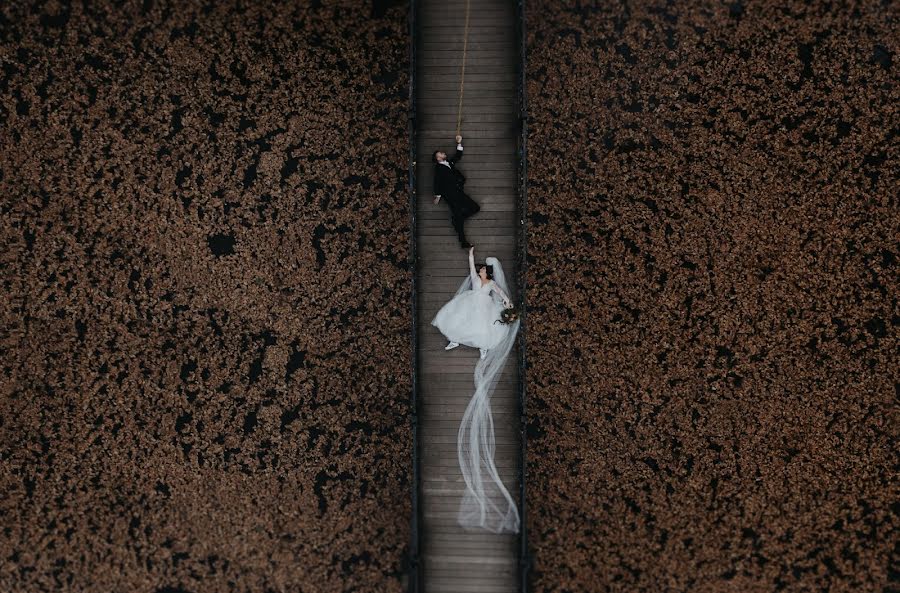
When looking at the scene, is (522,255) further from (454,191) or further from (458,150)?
(458,150)

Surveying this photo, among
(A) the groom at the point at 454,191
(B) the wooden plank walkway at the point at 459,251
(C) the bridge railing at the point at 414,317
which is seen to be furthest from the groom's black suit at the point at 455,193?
(C) the bridge railing at the point at 414,317

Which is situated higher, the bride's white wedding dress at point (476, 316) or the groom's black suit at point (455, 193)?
the groom's black suit at point (455, 193)

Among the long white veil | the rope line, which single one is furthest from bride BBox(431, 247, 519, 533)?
the rope line

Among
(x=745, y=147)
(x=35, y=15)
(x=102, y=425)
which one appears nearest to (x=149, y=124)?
(x=35, y=15)

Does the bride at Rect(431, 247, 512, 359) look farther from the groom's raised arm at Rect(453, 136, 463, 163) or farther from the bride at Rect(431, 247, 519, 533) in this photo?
the groom's raised arm at Rect(453, 136, 463, 163)

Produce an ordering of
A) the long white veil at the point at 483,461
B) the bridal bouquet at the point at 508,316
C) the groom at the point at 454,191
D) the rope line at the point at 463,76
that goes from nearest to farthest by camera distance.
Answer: the bridal bouquet at the point at 508,316 < the groom at the point at 454,191 < the long white veil at the point at 483,461 < the rope line at the point at 463,76

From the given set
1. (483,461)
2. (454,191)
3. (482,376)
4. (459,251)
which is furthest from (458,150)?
(483,461)

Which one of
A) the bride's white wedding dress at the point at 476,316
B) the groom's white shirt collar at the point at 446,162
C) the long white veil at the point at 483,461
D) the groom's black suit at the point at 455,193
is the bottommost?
the long white veil at the point at 483,461

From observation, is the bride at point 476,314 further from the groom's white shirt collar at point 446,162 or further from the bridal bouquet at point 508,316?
the groom's white shirt collar at point 446,162
